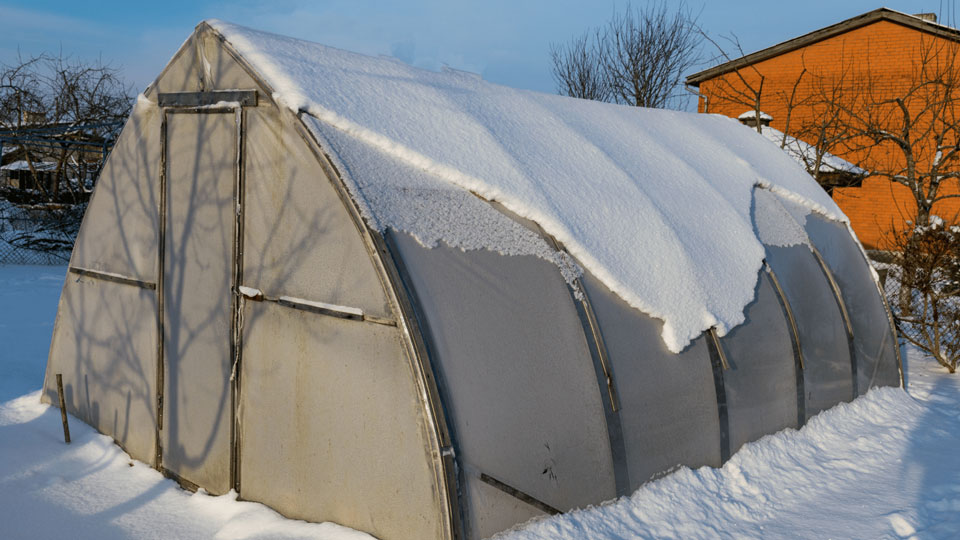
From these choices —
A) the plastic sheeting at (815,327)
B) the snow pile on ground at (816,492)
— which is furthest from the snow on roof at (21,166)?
the snow pile on ground at (816,492)

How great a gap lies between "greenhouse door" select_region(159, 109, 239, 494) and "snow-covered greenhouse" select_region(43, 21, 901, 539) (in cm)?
2

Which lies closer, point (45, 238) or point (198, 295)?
point (198, 295)

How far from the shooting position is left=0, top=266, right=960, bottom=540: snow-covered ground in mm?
4496

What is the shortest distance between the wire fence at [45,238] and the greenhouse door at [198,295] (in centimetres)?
1354

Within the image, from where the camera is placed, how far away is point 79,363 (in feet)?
20.9

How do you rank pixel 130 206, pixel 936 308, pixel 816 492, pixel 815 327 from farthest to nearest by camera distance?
pixel 936 308 → pixel 815 327 → pixel 130 206 → pixel 816 492

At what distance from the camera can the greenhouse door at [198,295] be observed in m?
4.95

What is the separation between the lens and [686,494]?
4957mm

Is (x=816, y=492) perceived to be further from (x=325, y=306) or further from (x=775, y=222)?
(x=325, y=306)

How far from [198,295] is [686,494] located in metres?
3.63

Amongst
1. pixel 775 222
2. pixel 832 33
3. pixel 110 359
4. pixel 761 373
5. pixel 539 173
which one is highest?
pixel 832 33

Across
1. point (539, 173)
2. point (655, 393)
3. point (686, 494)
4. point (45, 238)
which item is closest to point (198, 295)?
point (539, 173)

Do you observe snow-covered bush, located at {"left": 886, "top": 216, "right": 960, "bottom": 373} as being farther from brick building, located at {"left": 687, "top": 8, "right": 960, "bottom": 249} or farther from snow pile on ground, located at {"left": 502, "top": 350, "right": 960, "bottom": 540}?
brick building, located at {"left": 687, "top": 8, "right": 960, "bottom": 249}

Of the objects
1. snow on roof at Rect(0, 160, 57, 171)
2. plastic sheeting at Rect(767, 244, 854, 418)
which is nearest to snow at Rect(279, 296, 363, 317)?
plastic sheeting at Rect(767, 244, 854, 418)
